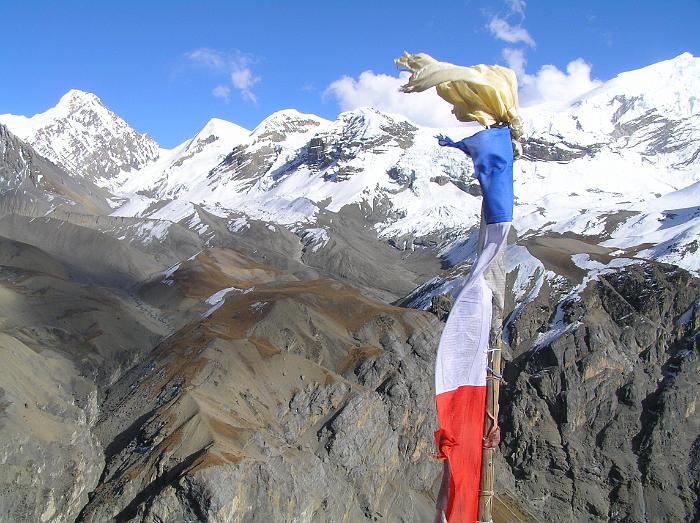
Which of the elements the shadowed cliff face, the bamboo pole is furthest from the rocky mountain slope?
the bamboo pole

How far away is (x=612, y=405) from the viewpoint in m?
71.2

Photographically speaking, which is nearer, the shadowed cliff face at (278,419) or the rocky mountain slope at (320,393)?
the shadowed cliff face at (278,419)

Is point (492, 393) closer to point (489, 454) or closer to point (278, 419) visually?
point (489, 454)

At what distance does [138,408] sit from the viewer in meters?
47.8

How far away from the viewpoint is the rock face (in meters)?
63.8

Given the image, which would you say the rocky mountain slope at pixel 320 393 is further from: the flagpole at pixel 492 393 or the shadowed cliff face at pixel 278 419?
the flagpole at pixel 492 393

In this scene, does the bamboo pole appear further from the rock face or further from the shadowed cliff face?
the rock face

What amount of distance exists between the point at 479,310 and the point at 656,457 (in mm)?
68111

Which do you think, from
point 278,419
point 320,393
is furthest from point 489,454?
point 320,393

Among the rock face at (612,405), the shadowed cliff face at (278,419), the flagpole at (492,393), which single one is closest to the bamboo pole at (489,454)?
the flagpole at (492,393)

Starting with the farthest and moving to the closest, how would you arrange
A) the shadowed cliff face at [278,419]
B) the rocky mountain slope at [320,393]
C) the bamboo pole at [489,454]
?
the rocky mountain slope at [320,393], the shadowed cliff face at [278,419], the bamboo pole at [489,454]

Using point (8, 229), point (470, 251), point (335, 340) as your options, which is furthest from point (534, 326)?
point (8, 229)

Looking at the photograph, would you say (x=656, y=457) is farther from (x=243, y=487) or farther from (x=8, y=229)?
(x=8, y=229)

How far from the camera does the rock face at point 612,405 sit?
63844mm
